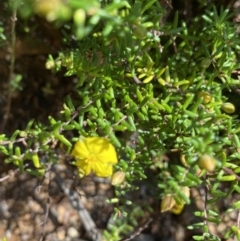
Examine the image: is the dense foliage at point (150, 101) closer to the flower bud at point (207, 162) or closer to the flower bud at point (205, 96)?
the flower bud at point (205, 96)

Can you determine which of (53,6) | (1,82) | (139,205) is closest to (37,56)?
(1,82)

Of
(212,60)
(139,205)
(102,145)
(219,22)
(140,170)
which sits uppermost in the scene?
A: (219,22)

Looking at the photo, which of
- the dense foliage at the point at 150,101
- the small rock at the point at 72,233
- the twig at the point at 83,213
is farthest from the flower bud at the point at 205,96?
the small rock at the point at 72,233

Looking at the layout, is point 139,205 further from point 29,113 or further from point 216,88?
point 216,88

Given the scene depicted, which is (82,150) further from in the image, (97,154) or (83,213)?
(83,213)

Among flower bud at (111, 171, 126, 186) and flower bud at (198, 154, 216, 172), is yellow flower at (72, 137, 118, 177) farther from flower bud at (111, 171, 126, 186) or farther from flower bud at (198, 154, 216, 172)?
flower bud at (198, 154, 216, 172)

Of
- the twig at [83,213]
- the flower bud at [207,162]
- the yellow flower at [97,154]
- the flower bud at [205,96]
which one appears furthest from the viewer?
the twig at [83,213]
